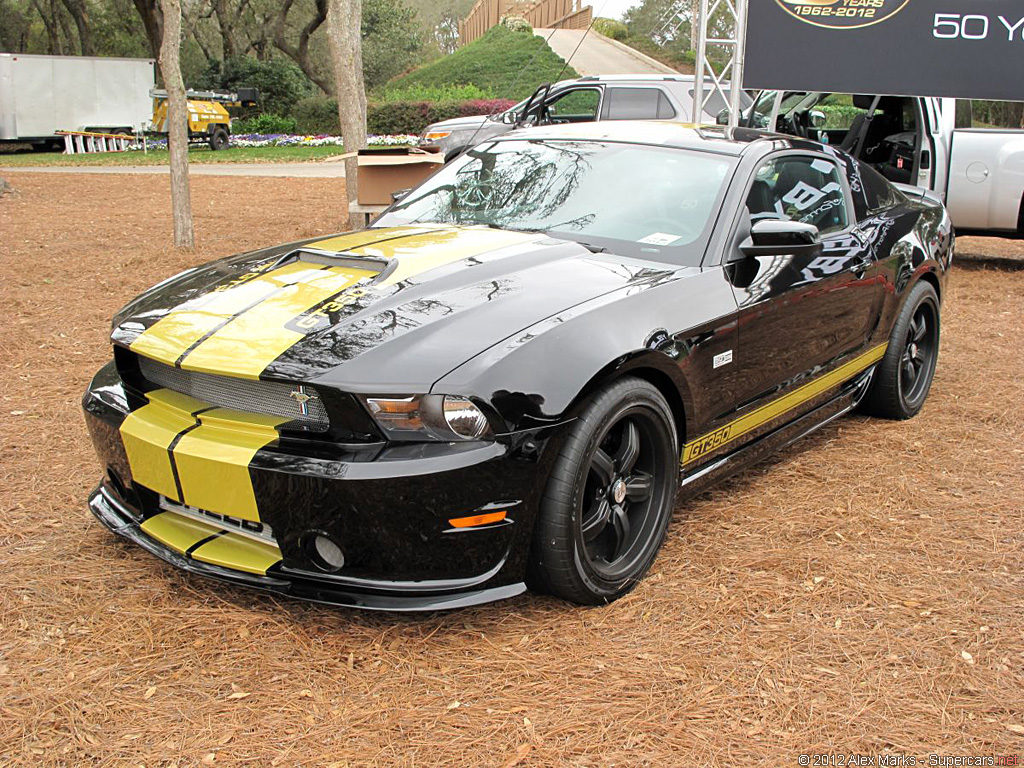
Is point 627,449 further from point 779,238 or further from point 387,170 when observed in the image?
point 387,170

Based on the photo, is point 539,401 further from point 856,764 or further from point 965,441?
point 965,441

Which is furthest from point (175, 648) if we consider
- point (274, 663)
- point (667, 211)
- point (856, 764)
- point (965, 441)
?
point (965, 441)

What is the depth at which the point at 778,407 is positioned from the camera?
3904 millimetres

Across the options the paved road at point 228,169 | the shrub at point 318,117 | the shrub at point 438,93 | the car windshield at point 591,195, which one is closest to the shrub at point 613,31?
the shrub at point 438,93

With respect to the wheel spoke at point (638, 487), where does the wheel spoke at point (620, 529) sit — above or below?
below

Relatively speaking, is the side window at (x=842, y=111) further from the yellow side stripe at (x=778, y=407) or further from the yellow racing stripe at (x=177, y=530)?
the yellow racing stripe at (x=177, y=530)

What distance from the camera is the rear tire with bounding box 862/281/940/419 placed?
4.87 meters

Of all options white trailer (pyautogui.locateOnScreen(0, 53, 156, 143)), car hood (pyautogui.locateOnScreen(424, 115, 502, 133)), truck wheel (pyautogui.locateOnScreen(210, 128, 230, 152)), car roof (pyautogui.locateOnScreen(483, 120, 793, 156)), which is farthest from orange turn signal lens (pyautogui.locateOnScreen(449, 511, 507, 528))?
white trailer (pyautogui.locateOnScreen(0, 53, 156, 143))

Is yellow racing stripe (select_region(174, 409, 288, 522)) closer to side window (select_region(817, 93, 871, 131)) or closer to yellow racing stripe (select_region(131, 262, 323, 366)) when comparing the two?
yellow racing stripe (select_region(131, 262, 323, 366))

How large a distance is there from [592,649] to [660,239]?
1616 millimetres

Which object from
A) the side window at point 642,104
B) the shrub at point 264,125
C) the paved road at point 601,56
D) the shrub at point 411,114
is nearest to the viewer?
the side window at point 642,104

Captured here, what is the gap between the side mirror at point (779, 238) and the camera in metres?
3.55

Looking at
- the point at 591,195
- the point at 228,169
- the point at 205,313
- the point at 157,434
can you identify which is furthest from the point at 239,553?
the point at 228,169

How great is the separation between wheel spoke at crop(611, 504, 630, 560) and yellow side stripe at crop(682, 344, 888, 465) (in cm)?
36
